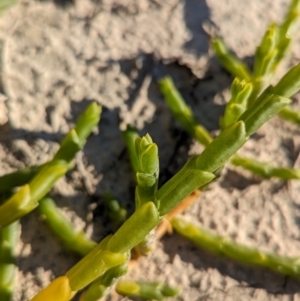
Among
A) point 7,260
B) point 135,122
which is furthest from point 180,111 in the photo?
point 7,260

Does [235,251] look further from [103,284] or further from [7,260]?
[7,260]

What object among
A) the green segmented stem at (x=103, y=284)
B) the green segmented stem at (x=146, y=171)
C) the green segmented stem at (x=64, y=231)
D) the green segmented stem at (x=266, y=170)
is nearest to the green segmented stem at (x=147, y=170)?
the green segmented stem at (x=146, y=171)

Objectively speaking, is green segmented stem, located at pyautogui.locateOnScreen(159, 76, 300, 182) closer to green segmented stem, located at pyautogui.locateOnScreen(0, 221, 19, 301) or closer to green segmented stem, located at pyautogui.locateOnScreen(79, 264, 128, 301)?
green segmented stem, located at pyautogui.locateOnScreen(79, 264, 128, 301)

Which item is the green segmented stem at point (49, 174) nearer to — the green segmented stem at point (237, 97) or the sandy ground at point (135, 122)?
the sandy ground at point (135, 122)

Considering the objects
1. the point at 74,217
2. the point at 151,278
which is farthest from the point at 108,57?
the point at 151,278

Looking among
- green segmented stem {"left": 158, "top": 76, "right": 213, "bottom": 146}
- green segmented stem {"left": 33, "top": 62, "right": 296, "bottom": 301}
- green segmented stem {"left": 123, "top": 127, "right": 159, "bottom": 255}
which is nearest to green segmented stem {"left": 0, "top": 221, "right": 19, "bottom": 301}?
green segmented stem {"left": 33, "top": 62, "right": 296, "bottom": 301}

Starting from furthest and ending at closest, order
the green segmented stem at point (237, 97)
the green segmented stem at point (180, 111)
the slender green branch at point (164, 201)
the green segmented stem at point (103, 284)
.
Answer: the green segmented stem at point (180, 111) < the green segmented stem at point (237, 97) < the green segmented stem at point (103, 284) < the slender green branch at point (164, 201)

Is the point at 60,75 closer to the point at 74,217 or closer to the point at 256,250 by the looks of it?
the point at 74,217

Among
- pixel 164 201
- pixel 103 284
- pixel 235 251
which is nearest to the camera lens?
pixel 164 201
